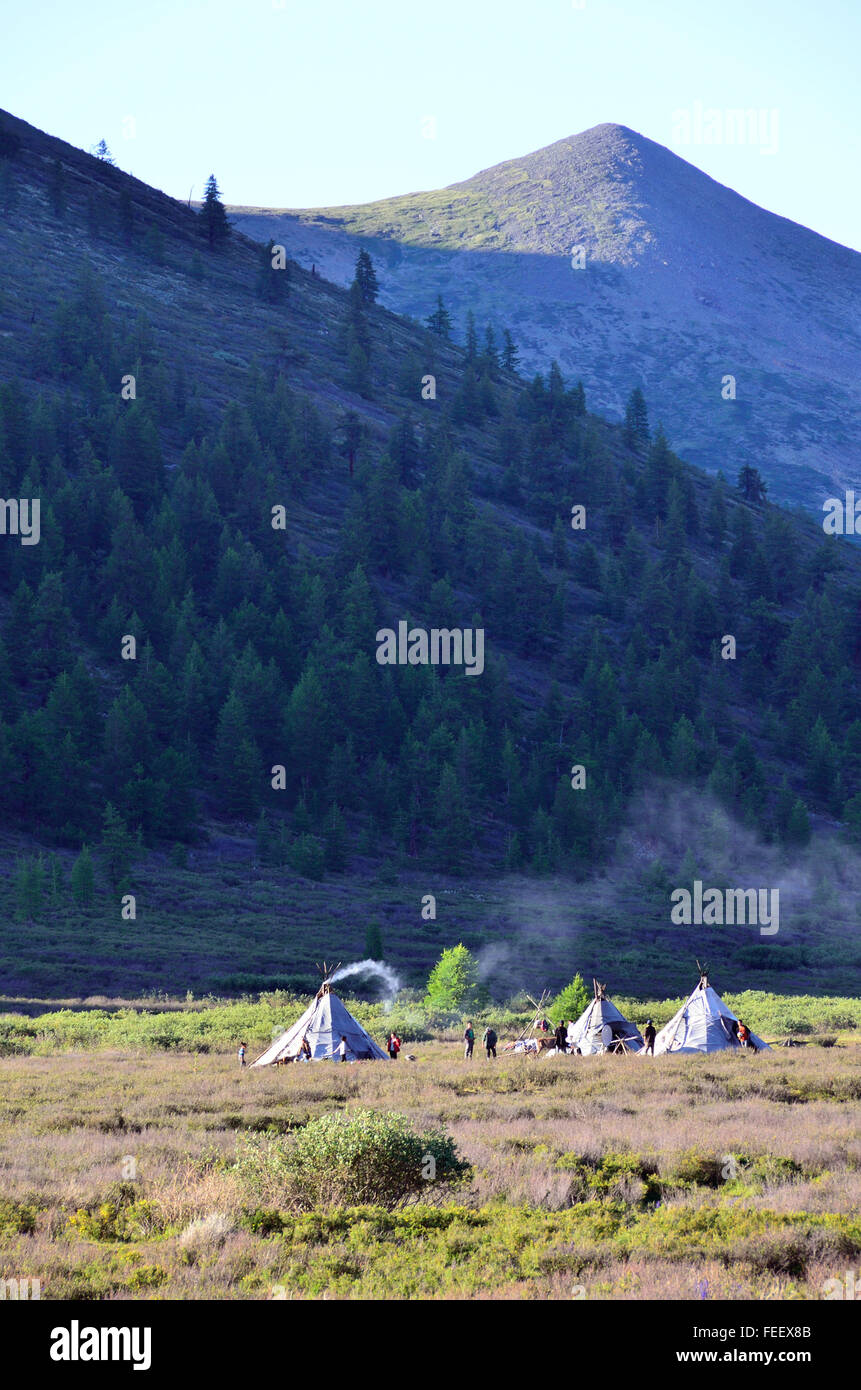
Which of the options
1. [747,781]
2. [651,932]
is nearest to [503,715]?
[747,781]

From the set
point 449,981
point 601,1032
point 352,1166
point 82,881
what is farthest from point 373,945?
point 352,1166

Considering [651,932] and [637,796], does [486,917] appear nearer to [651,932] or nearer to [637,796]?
[651,932]

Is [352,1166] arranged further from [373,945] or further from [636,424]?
[636,424]

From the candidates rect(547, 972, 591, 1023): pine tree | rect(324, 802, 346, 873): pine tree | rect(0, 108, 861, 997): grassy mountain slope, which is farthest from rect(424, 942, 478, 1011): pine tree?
rect(324, 802, 346, 873): pine tree

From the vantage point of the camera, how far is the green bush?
44.2ft

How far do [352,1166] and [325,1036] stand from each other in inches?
615

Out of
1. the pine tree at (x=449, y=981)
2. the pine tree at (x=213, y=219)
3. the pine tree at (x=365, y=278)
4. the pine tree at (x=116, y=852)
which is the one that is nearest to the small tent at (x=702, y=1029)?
the pine tree at (x=449, y=981)

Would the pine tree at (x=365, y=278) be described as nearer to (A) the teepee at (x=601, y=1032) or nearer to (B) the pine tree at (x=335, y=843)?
(B) the pine tree at (x=335, y=843)

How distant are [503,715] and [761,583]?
35.1 metres

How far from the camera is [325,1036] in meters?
29.1

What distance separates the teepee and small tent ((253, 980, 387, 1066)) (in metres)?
5.75

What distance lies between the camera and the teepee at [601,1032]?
103ft

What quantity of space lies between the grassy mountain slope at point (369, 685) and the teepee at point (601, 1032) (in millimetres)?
14867
